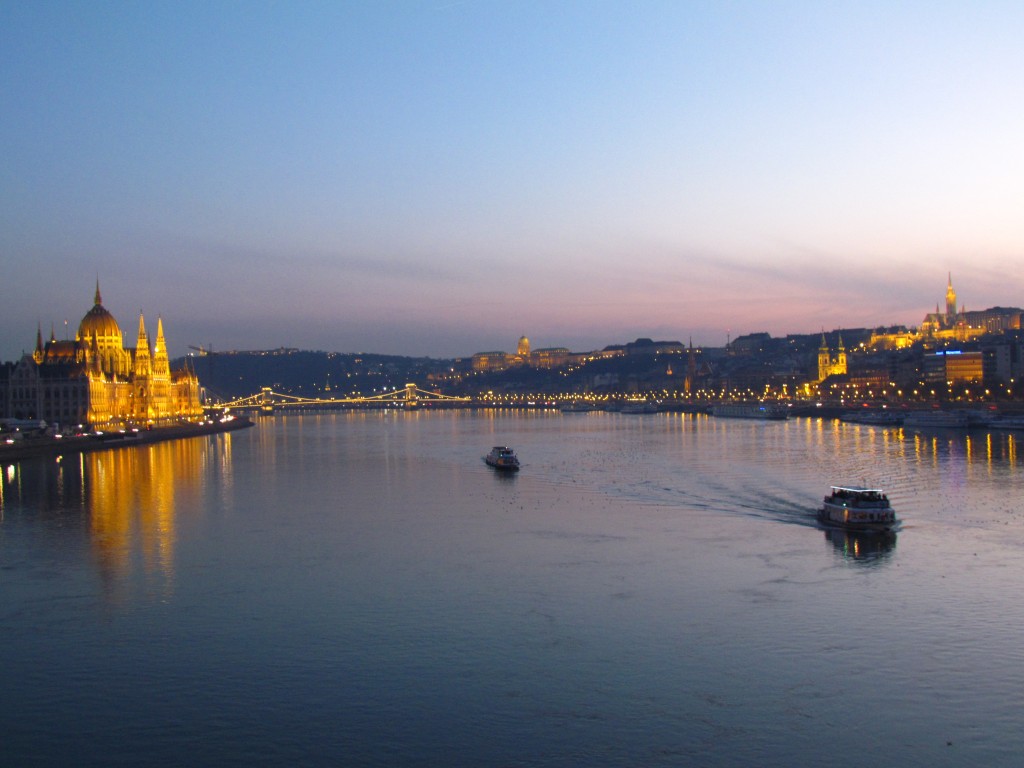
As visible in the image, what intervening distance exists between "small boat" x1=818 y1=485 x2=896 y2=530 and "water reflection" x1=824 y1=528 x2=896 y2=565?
156 mm

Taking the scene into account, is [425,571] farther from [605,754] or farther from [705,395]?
[705,395]

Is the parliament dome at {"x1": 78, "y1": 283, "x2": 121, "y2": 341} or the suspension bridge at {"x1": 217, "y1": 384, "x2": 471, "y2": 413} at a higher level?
the parliament dome at {"x1": 78, "y1": 283, "x2": 121, "y2": 341}

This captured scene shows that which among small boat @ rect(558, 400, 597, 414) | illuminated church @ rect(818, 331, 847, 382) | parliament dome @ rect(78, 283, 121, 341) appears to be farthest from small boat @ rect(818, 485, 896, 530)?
illuminated church @ rect(818, 331, 847, 382)

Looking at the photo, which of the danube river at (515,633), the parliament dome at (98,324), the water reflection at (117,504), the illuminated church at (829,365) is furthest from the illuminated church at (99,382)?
the illuminated church at (829,365)

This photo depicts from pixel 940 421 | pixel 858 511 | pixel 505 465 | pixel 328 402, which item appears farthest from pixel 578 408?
pixel 858 511

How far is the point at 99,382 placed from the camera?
208 feet

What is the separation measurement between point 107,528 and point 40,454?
23746 millimetres

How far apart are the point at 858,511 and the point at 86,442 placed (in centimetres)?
3671

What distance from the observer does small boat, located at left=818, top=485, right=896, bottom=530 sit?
16.4 metres

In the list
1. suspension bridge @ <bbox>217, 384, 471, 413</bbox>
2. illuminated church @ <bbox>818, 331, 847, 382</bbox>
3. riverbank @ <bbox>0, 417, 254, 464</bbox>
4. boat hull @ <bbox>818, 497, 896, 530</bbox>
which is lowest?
boat hull @ <bbox>818, 497, 896, 530</bbox>

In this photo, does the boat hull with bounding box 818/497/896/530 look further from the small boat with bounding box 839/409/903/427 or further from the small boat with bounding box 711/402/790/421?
the small boat with bounding box 711/402/790/421

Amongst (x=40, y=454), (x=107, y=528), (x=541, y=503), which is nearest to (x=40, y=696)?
(x=107, y=528)

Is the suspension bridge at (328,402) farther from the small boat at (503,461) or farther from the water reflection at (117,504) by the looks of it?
the small boat at (503,461)

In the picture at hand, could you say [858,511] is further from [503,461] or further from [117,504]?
[117,504]
